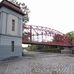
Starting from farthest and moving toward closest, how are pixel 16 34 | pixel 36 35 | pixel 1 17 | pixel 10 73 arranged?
1. pixel 36 35
2. pixel 16 34
3. pixel 1 17
4. pixel 10 73

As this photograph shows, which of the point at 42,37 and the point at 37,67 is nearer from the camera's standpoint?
the point at 37,67

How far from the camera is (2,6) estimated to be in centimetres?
2634

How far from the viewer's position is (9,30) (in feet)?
90.9

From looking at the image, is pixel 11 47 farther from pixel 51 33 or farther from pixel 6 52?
pixel 51 33

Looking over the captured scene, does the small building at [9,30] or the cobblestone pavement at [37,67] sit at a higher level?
the small building at [9,30]

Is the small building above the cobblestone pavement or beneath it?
above

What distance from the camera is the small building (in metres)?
26.1

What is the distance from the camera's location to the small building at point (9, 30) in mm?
26109

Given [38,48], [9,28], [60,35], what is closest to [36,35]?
[60,35]

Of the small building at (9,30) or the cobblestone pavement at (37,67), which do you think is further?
the small building at (9,30)

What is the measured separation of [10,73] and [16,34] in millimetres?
16417

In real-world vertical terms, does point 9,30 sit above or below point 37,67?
above

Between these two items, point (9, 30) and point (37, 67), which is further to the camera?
point (9, 30)

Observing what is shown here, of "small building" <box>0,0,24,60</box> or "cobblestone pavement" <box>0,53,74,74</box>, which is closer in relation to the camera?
"cobblestone pavement" <box>0,53,74,74</box>
